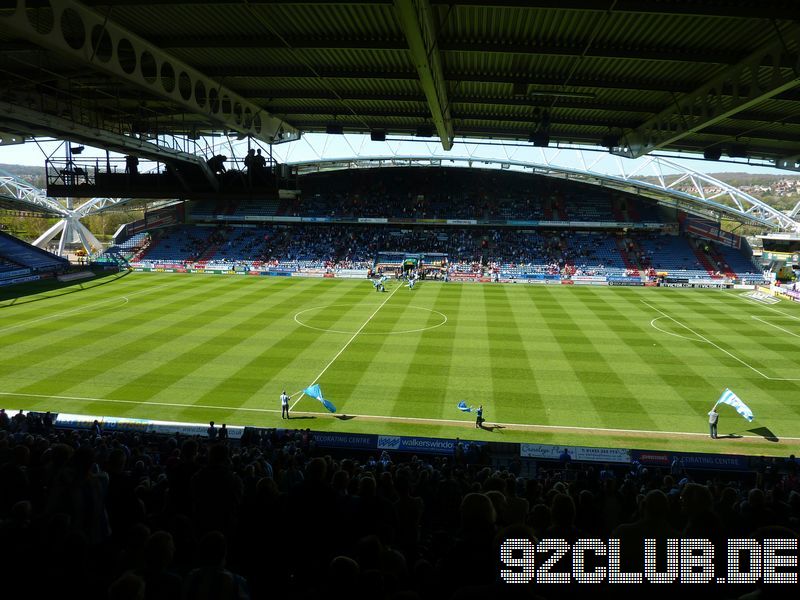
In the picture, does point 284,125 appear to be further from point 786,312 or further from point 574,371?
point 786,312

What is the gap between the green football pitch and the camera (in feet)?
62.5

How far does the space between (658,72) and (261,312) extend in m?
28.6

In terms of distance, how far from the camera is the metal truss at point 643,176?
52812 mm

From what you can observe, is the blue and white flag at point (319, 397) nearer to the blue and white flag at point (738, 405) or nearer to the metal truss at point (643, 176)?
the blue and white flag at point (738, 405)

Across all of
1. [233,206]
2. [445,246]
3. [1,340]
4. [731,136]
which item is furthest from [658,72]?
[233,206]

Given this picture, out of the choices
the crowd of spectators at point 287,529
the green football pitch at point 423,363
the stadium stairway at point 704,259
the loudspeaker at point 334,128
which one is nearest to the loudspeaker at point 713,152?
the green football pitch at point 423,363

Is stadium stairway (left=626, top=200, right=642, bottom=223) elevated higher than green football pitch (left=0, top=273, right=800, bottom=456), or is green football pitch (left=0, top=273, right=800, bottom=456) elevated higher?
stadium stairway (left=626, top=200, right=642, bottom=223)

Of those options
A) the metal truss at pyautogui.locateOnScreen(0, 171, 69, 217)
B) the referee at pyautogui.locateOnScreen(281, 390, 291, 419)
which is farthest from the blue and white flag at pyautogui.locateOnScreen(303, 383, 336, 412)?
the metal truss at pyautogui.locateOnScreen(0, 171, 69, 217)

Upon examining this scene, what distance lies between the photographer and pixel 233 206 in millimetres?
71000

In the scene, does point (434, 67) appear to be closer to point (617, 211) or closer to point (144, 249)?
point (617, 211)

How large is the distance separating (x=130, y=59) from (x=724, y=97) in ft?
53.3

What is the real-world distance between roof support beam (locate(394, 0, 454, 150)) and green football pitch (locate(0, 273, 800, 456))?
10.8 metres

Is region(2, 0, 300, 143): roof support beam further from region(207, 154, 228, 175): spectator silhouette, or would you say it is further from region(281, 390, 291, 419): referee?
region(281, 390, 291, 419): referee

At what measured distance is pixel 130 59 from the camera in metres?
13.7
